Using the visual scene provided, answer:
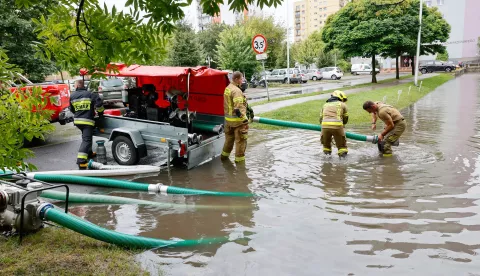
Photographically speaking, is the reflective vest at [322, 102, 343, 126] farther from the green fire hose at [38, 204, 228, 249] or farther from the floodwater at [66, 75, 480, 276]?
the green fire hose at [38, 204, 228, 249]

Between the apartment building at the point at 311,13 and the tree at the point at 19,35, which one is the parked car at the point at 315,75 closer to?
the tree at the point at 19,35

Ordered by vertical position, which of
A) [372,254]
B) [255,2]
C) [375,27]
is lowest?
[372,254]

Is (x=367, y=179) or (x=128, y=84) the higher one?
(x=128, y=84)

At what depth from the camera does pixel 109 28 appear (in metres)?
3.42

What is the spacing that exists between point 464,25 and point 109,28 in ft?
222

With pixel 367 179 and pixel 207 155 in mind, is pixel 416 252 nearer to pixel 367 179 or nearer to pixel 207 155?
pixel 367 179

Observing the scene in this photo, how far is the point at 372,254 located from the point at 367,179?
2813 mm

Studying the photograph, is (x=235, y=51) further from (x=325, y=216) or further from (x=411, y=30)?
(x=325, y=216)

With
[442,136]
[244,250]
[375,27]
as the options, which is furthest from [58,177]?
[375,27]

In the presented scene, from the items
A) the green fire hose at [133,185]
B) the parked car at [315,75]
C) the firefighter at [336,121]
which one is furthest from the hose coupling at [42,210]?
the parked car at [315,75]

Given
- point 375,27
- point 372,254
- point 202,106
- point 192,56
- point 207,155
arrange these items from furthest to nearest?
point 192,56 < point 375,27 < point 202,106 < point 207,155 < point 372,254

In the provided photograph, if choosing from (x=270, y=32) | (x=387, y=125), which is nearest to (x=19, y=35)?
(x=387, y=125)

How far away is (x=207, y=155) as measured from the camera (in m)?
8.25

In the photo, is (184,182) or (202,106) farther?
(202,106)
